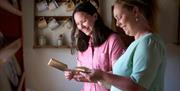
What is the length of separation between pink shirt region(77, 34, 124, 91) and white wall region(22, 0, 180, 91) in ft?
3.35

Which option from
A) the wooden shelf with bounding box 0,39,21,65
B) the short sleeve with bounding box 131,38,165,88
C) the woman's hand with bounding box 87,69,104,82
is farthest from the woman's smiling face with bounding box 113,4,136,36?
the wooden shelf with bounding box 0,39,21,65

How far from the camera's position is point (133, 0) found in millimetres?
1202

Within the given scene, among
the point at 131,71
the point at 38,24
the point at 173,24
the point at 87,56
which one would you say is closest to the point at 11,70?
the point at 87,56

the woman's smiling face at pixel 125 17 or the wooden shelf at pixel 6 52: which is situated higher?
the woman's smiling face at pixel 125 17

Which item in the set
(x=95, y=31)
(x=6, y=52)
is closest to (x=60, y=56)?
(x=95, y=31)

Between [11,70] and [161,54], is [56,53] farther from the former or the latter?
[161,54]

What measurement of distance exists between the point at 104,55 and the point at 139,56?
2.11 feet

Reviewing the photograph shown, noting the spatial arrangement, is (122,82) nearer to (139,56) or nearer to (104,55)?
(139,56)

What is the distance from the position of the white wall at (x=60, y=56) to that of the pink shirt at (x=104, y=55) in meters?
1.02

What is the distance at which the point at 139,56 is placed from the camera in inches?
42.6

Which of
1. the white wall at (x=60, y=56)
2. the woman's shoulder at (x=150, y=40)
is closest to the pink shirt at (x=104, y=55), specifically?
the woman's shoulder at (x=150, y=40)

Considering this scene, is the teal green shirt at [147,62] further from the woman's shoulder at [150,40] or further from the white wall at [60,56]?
the white wall at [60,56]

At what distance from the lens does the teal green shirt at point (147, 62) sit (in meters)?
1.07

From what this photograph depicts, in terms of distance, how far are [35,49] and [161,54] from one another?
1.84 meters
